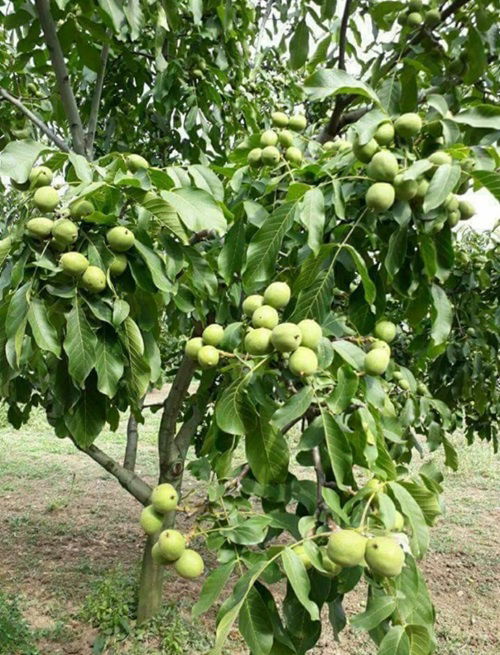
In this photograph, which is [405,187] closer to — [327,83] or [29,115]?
[327,83]

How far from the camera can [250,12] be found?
2934 millimetres

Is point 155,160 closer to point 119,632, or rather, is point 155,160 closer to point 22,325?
point 22,325

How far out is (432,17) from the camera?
68.8 inches

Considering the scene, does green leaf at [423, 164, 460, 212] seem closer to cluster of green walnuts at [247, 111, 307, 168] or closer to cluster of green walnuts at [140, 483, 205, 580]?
cluster of green walnuts at [247, 111, 307, 168]

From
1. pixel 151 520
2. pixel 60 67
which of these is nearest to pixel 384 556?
pixel 151 520

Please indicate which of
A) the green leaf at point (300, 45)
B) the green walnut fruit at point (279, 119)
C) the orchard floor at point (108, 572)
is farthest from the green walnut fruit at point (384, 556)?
the orchard floor at point (108, 572)

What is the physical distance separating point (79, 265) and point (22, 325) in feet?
0.52

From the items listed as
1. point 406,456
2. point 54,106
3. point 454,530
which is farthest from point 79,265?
point 454,530

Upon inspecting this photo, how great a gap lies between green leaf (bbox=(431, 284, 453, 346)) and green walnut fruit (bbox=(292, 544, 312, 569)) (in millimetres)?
545

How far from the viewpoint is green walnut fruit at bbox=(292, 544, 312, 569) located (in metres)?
1.00

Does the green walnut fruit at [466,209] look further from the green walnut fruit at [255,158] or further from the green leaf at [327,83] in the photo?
the green walnut fruit at [255,158]

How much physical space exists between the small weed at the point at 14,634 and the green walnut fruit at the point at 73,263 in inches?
97.9

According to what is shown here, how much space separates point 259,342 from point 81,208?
451 mm

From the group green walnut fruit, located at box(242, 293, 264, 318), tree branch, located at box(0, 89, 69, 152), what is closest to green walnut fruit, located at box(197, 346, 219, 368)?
green walnut fruit, located at box(242, 293, 264, 318)
